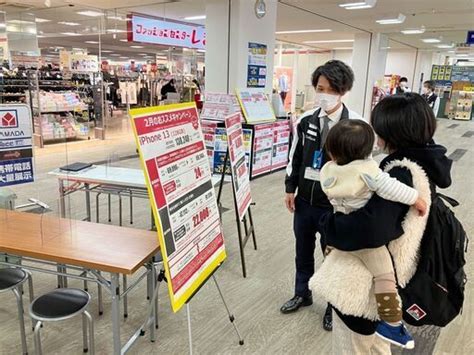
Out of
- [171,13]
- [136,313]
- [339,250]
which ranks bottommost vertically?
[136,313]

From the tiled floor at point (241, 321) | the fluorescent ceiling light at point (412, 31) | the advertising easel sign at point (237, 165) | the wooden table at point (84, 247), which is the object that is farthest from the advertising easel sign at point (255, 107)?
the fluorescent ceiling light at point (412, 31)

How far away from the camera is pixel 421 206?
126 centimetres

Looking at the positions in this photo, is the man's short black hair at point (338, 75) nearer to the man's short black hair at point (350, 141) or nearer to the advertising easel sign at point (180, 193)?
the advertising easel sign at point (180, 193)

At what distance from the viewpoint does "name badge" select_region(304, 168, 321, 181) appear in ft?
7.59

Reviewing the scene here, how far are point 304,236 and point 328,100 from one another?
0.85m

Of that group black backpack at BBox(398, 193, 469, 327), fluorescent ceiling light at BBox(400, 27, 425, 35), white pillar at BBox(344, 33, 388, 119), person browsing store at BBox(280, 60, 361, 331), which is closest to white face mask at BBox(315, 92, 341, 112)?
person browsing store at BBox(280, 60, 361, 331)

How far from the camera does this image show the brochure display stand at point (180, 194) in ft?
5.08

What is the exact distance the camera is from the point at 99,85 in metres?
9.43

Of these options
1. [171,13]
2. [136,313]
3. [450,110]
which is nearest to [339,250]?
[136,313]

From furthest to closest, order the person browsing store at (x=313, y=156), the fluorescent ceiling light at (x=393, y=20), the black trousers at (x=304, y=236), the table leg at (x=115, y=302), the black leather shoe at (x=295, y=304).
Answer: the fluorescent ceiling light at (x=393, y=20)
the black leather shoe at (x=295, y=304)
the black trousers at (x=304, y=236)
the person browsing store at (x=313, y=156)
the table leg at (x=115, y=302)

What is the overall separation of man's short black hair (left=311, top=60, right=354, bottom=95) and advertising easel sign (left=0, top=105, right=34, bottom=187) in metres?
2.13

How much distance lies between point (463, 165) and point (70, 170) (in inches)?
290

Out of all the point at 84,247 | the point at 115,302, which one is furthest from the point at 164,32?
the point at 115,302

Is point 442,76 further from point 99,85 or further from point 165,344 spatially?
point 165,344
